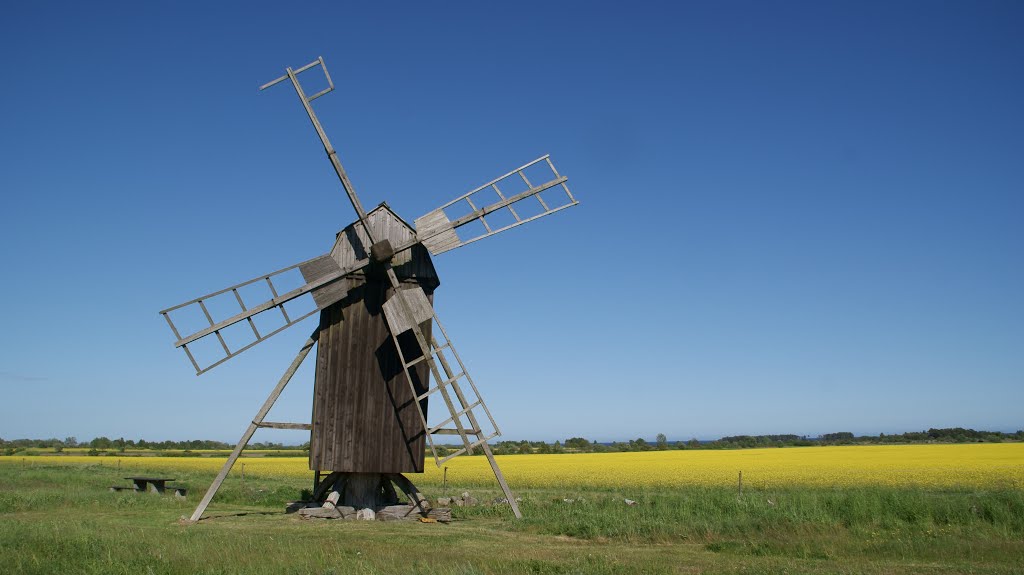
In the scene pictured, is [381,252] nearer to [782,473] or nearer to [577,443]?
[782,473]

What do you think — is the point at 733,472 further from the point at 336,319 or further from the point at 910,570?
the point at 910,570

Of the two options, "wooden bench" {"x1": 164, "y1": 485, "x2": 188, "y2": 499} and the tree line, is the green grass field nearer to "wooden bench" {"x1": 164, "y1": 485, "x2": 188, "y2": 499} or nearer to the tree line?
"wooden bench" {"x1": 164, "y1": 485, "x2": 188, "y2": 499}

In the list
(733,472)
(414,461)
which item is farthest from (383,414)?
(733,472)

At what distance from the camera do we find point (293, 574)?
378 inches

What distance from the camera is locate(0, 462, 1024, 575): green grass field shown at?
10.4 m

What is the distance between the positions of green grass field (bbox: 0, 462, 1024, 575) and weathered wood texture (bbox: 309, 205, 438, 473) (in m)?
1.73

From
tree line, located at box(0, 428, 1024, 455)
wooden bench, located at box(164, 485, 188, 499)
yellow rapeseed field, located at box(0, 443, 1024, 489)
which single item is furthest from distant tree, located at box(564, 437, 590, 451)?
wooden bench, located at box(164, 485, 188, 499)

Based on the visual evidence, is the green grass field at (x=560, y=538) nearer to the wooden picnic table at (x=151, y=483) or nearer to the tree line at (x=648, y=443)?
the wooden picnic table at (x=151, y=483)

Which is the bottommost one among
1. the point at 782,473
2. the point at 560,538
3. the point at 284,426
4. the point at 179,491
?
the point at 560,538

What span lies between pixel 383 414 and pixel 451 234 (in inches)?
191

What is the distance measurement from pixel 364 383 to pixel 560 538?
6.51 meters

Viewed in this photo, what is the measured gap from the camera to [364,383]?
60.8 feet

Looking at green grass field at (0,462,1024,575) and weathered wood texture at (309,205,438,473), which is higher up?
weathered wood texture at (309,205,438,473)

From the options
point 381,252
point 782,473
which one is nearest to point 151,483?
point 381,252
